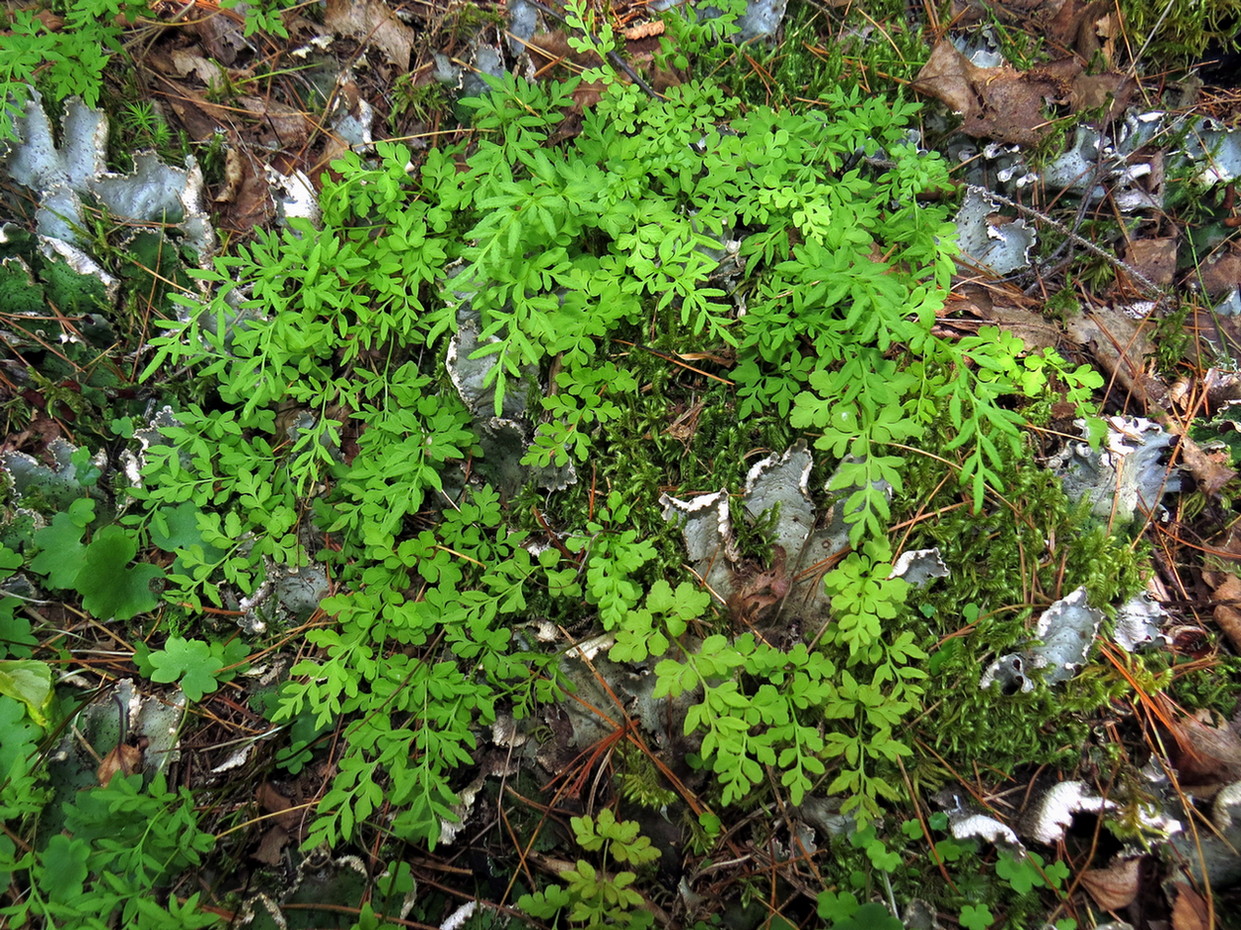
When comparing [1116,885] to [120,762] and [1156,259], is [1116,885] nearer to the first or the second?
[1156,259]

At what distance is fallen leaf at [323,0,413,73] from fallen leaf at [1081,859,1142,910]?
4.67 m

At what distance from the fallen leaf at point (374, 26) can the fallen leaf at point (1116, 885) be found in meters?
4.67

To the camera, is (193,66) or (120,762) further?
(193,66)

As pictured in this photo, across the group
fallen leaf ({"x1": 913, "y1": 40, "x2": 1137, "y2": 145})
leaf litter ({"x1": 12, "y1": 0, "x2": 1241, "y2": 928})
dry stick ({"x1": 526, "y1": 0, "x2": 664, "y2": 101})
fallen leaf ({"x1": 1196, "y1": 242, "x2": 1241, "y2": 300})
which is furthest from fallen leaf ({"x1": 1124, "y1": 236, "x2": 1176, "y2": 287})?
dry stick ({"x1": 526, "y1": 0, "x2": 664, "y2": 101})

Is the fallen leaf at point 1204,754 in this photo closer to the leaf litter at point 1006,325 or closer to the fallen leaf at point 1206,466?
the leaf litter at point 1006,325

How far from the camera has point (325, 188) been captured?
9.97 feet

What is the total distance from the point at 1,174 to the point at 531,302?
9.63 feet

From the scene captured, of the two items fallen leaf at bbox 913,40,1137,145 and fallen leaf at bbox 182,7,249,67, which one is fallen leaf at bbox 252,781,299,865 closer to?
fallen leaf at bbox 182,7,249,67

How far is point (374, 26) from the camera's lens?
3.62m

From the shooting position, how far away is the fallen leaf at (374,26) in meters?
3.61

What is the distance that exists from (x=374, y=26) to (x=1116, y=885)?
16.4 feet

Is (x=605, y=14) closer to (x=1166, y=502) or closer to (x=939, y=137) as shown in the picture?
(x=939, y=137)

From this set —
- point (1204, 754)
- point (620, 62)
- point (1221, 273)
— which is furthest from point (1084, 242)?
point (620, 62)

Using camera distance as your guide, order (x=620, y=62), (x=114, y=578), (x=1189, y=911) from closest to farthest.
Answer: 1. (x=1189, y=911)
2. (x=114, y=578)
3. (x=620, y=62)
